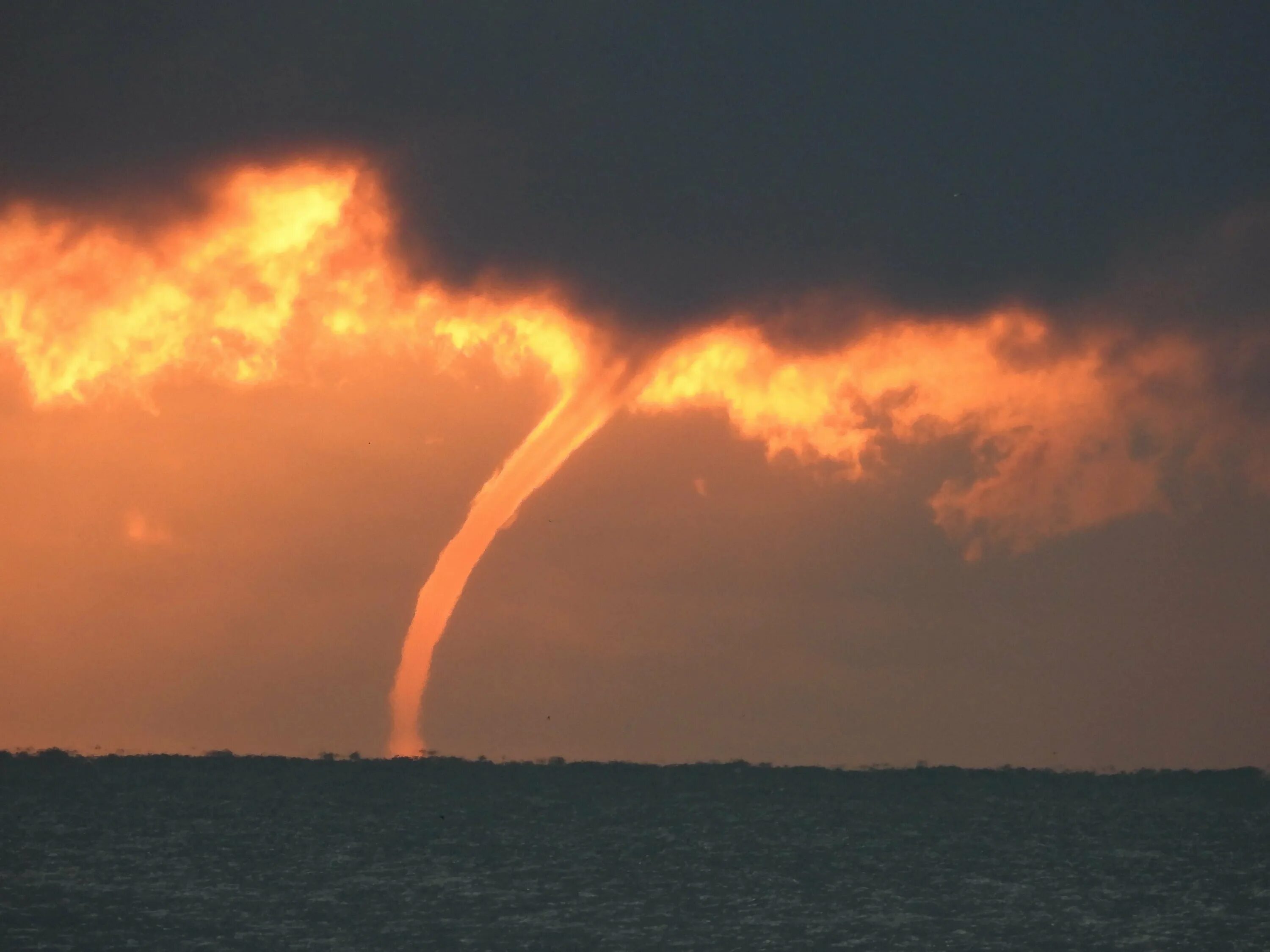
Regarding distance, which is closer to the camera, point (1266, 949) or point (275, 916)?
point (1266, 949)

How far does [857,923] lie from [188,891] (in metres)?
78.2

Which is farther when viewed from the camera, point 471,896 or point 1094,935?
point 471,896

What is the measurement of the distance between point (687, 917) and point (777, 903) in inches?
763

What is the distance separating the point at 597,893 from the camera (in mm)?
196625

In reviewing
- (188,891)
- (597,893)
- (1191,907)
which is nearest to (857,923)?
(597,893)

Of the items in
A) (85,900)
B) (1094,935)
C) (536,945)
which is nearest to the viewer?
(536,945)

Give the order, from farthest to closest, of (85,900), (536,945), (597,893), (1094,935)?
1. (597,893)
2. (85,900)
3. (1094,935)
4. (536,945)

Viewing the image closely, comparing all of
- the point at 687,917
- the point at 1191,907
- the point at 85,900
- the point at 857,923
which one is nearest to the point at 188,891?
the point at 85,900

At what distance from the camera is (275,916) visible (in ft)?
565

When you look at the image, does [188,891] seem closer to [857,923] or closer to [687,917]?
[687,917]

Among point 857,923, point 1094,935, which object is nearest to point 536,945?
point 857,923

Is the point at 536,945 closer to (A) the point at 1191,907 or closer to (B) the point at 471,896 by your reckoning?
(B) the point at 471,896

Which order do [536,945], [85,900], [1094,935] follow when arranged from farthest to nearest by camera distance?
[85,900] → [1094,935] → [536,945]

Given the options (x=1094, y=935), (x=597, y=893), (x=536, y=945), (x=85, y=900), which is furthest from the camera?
(x=597, y=893)
